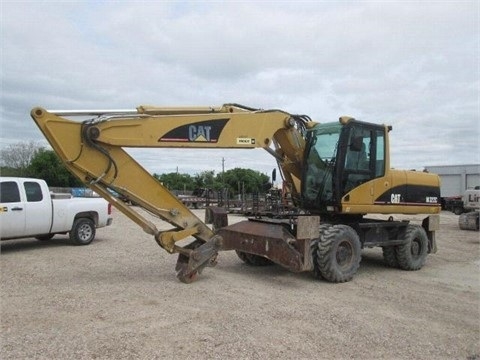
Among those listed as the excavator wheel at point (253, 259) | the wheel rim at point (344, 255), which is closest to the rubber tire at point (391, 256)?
the wheel rim at point (344, 255)

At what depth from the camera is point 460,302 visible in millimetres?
8008

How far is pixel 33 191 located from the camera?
12.6 metres

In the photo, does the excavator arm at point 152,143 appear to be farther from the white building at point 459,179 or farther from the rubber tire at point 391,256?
the white building at point 459,179

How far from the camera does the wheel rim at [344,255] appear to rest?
9242 millimetres

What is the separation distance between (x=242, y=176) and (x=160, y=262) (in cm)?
6874

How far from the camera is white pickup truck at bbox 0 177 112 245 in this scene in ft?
39.2

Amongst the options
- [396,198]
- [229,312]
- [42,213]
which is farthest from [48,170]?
[229,312]

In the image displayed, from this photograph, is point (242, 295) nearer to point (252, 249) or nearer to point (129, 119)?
point (252, 249)

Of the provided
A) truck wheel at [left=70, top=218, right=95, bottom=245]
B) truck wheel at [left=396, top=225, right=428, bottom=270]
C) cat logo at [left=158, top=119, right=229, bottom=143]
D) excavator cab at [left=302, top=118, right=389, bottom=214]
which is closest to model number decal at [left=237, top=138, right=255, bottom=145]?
cat logo at [left=158, top=119, right=229, bottom=143]

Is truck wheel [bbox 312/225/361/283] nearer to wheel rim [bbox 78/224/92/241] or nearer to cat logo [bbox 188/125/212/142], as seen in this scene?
cat logo [bbox 188/125/212/142]

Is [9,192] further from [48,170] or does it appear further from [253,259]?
[48,170]

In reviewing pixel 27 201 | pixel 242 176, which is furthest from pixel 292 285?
pixel 242 176

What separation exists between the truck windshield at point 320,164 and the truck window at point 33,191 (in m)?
7.05

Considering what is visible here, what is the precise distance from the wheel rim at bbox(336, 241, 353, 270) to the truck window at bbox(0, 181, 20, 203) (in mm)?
8012
